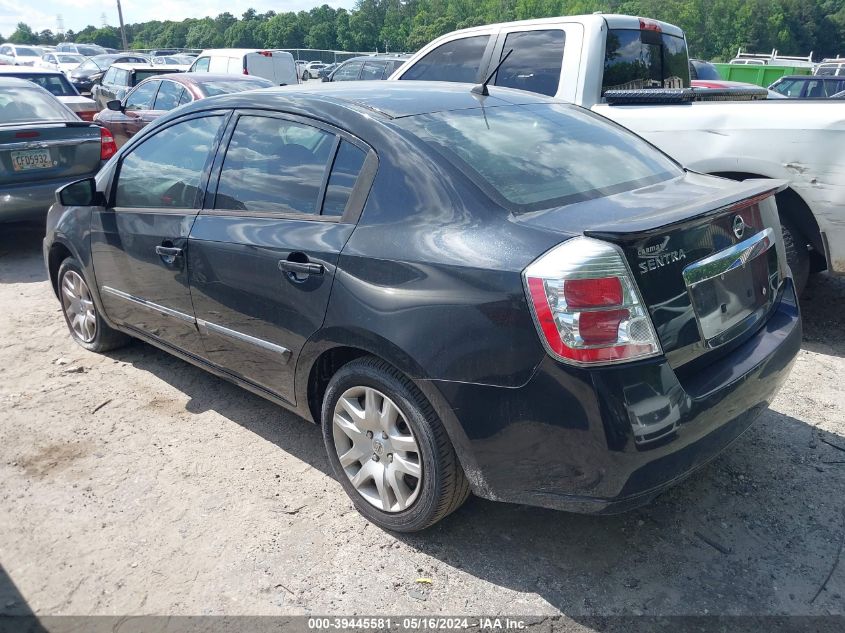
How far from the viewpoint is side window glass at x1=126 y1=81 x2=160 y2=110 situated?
10.2m

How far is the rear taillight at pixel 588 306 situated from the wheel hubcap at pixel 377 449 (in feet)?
2.44

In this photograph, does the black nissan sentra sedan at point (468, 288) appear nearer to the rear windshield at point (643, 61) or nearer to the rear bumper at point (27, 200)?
the rear windshield at point (643, 61)

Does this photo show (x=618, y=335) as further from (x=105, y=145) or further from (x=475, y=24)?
(x=475, y=24)

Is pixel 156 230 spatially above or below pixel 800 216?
above

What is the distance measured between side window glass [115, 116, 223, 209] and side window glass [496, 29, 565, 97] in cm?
292

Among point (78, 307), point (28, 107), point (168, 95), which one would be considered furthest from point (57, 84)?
point (78, 307)

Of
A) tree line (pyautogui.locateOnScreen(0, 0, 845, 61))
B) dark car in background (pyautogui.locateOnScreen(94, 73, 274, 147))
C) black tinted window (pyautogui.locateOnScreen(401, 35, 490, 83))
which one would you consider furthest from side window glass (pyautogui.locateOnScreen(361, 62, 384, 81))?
tree line (pyautogui.locateOnScreen(0, 0, 845, 61))

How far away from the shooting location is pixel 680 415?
2.38 meters

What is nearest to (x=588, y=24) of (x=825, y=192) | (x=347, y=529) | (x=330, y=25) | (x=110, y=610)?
(x=825, y=192)

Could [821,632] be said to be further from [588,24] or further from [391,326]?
[588,24]

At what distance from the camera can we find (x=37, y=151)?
691 centimetres

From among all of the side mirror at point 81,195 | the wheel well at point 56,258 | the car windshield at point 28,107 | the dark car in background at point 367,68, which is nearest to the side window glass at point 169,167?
the side mirror at point 81,195

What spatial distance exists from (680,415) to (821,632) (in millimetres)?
870

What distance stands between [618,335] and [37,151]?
21.3 ft
